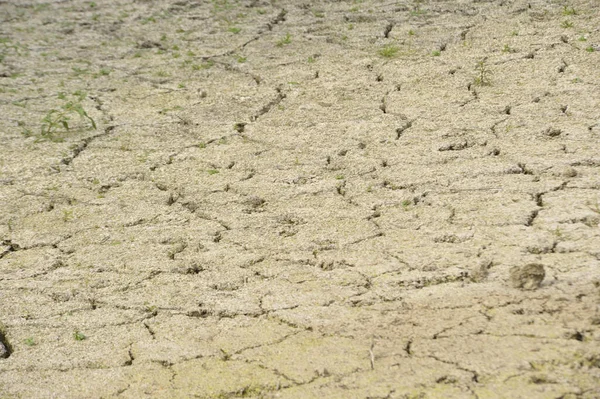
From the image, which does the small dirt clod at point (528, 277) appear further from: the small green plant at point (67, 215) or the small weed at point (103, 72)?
the small weed at point (103, 72)

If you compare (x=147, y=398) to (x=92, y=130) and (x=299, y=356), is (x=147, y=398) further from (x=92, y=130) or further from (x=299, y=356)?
(x=92, y=130)

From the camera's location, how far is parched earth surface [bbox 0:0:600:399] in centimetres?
278

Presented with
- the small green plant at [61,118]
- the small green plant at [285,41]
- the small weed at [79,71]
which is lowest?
the small green plant at [61,118]

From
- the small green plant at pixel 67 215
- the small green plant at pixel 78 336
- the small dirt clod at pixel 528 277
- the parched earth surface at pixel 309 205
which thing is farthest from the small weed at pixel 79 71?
the small dirt clod at pixel 528 277

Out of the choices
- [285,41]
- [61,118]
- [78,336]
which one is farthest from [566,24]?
[78,336]

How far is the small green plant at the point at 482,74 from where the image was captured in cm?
457

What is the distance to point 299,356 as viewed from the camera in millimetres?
2809

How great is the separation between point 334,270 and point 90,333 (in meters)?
0.84

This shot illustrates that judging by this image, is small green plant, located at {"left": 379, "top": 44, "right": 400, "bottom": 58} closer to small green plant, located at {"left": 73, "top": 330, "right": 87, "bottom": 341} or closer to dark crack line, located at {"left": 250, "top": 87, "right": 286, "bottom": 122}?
dark crack line, located at {"left": 250, "top": 87, "right": 286, "bottom": 122}

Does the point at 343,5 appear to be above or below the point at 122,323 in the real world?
above

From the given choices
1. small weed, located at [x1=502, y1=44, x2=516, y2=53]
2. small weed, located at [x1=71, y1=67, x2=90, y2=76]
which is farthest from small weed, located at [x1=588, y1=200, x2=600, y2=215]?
small weed, located at [x1=71, y1=67, x2=90, y2=76]

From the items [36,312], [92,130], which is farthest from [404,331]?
[92,130]

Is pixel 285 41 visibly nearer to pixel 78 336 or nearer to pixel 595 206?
pixel 595 206

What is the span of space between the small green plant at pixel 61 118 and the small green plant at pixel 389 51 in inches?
61.3
